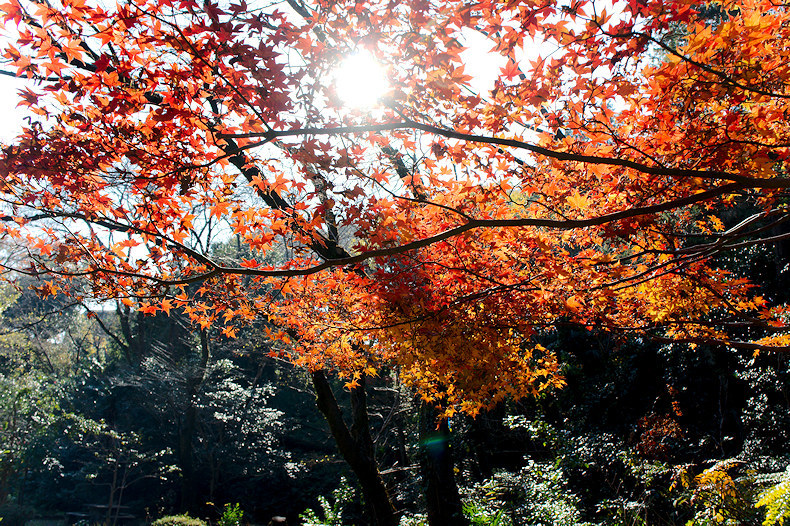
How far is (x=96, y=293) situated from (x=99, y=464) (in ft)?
36.2

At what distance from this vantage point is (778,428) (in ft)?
22.7

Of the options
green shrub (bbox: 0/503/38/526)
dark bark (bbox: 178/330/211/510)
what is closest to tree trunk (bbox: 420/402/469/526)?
dark bark (bbox: 178/330/211/510)

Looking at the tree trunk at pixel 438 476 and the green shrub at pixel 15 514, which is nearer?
the tree trunk at pixel 438 476

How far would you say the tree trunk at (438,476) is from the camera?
208 inches

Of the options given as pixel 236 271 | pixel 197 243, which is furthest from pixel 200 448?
pixel 236 271

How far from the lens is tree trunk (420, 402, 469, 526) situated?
5.29 meters

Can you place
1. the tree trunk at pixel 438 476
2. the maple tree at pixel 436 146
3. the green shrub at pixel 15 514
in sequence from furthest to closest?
the green shrub at pixel 15 514, the tree trunk at pixel 438 476, the maple tree at pixel 436 146

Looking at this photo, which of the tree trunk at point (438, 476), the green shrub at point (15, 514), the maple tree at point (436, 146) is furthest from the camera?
the green shrub at point (15, 514)

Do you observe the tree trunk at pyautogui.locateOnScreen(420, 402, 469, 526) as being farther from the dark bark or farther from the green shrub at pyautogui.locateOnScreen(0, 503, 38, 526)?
the green shrub at pyautogui.locateOnScreen(0, 503, 38, 526)

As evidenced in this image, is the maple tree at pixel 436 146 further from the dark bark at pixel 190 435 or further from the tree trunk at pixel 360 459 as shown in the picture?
the dark bark at pixel 190 435

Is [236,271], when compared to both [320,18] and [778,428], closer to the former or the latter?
[320,18]

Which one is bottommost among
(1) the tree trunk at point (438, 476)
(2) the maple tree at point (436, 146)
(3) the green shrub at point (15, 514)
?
(3) the green shrub at point (15, 514)

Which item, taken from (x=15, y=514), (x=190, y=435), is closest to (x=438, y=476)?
(x=190, y=435)

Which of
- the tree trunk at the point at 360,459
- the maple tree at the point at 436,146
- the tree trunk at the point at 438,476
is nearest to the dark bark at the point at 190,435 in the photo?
the tree trunk at the point at 360,459
